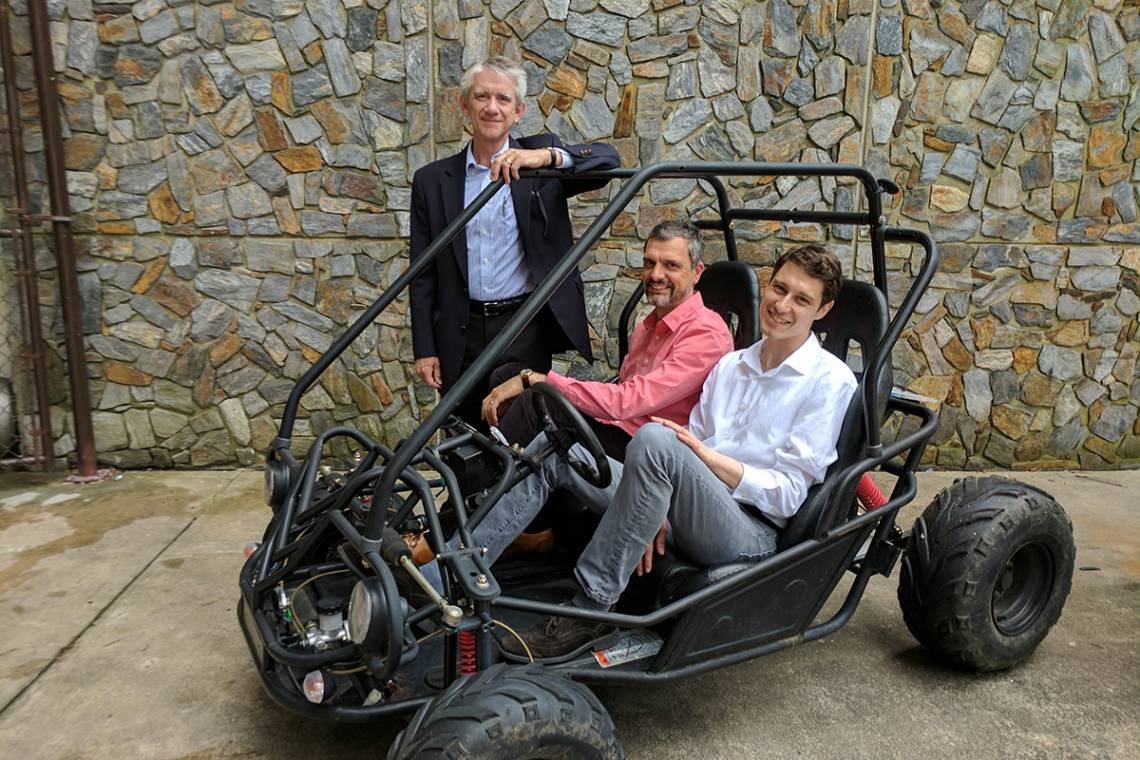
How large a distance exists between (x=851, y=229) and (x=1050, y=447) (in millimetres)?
1664

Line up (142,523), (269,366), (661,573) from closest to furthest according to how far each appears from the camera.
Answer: (661,573) → (142,523) → (269,366)

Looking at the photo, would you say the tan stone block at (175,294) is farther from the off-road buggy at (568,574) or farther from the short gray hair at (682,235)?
the short gray hair at (682,235)

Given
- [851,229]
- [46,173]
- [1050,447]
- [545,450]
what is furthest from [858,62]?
[46,173]

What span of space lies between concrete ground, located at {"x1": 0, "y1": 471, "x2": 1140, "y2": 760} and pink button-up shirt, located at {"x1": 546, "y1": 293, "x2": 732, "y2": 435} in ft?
2.65

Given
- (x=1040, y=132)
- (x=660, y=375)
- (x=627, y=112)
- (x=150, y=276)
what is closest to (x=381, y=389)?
(x=150, y=276)

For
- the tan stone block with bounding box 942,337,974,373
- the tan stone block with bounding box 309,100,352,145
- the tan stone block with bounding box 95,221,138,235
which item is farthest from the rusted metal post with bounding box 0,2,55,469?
the tan stone block with bounding box 942,337,974,373

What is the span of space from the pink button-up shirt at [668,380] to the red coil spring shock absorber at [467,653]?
74cm

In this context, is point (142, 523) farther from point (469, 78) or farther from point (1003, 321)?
point (1003, 321)

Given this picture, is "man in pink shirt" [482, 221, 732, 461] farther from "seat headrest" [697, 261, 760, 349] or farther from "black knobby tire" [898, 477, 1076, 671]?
"black knobby tire" [898, 477, 1076, 671]

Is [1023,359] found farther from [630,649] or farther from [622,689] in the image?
[630,649]

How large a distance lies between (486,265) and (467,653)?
145 centimetres

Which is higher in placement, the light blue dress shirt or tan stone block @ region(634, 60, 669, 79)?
tan stone block @ region(634, 60, 669, 79)

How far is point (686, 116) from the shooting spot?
4.34 metres

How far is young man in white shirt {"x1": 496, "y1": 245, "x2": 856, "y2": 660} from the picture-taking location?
7.14 ft
